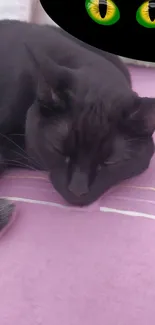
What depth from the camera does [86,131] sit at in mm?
842

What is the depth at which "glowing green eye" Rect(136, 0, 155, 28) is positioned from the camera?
0.53 m

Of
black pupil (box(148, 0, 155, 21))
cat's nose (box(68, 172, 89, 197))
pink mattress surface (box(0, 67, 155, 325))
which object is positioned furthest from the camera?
cat's nose (box(68, 172, 89, 197))

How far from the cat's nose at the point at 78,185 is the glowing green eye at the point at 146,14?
34 centimetres

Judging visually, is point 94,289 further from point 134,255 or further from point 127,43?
point 127,43

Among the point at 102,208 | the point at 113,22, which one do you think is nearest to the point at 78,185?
the point at 102,208

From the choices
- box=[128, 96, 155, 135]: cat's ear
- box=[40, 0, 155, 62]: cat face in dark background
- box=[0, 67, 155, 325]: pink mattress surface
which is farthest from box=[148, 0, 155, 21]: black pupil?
box=[0, 67, 155, 325]: pink mattress surface

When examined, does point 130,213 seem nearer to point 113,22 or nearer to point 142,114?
point 142,114

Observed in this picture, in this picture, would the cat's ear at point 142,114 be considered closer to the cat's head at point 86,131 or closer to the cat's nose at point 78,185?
the cat's head at point 86,131

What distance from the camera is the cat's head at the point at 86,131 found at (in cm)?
84

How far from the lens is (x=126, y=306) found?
74 cm

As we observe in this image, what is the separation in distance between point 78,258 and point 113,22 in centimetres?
39

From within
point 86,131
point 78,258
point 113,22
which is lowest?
point 78,258

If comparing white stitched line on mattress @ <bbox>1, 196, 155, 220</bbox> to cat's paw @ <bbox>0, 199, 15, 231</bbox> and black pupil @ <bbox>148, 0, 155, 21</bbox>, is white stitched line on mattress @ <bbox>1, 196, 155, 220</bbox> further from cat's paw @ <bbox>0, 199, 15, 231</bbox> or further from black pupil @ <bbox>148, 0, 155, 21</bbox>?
black pupil @ <bbox>148, 0, 155, 21</bbox>

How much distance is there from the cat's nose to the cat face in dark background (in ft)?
0.92
